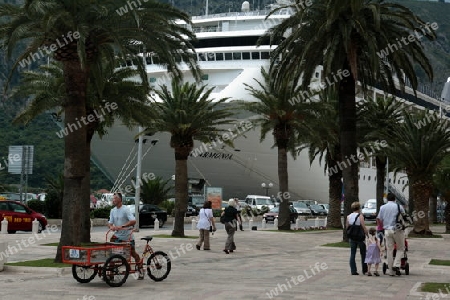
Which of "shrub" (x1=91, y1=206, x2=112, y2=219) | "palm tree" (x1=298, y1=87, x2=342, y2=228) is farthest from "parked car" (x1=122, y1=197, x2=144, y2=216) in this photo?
"palm tree" (x1=298, y1=87, x2=342, y2=228)

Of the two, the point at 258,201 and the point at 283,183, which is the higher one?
the point at 283,183

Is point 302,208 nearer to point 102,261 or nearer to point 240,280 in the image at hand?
point 240,280

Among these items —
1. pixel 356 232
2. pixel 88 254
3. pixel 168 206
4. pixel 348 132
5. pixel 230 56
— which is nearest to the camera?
pixel 88 254

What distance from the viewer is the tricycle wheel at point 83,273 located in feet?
42.0

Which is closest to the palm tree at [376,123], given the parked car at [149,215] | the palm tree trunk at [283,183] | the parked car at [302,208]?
the palm tree trunk at [283,183]

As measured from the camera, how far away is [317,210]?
59.2m

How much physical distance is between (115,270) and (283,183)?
24.1 meters

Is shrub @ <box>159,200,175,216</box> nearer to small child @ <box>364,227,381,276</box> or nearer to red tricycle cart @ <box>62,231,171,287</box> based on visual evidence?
small child @ <box>364,227,381,276</box>

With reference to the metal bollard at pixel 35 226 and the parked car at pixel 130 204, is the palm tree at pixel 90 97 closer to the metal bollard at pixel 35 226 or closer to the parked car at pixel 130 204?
the metal bollard at pixel 35 226

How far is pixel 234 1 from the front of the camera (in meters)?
196

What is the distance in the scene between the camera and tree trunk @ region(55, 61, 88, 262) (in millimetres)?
16828

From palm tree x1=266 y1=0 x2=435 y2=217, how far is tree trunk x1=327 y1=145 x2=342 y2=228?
46.4 feet

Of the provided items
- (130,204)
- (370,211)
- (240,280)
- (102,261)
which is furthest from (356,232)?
(370,211)

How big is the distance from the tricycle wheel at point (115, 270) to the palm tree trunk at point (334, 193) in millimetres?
28488
